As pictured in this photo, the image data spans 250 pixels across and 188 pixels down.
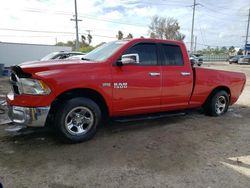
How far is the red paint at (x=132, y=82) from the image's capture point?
3.86 meters

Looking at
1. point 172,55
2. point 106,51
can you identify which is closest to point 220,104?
point 172,55

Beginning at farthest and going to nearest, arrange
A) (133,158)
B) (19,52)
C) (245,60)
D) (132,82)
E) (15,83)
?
(245,60)
(19,52)
(132,82)
(15,83)
(133,158)

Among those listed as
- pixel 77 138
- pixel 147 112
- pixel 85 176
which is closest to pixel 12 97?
pixel 77 138

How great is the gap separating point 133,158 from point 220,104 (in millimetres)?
3638

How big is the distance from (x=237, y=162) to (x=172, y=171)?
1.12m

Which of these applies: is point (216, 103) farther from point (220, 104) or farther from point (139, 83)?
point (139, 83)

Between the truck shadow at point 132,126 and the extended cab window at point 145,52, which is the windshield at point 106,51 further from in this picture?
the truck shadow at point 132,126

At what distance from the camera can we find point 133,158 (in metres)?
3.71

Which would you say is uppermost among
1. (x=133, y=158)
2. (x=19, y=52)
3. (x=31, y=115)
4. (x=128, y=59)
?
(x=19, y=52)

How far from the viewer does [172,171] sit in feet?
10.9

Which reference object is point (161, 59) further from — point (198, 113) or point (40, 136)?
point (40, 136)

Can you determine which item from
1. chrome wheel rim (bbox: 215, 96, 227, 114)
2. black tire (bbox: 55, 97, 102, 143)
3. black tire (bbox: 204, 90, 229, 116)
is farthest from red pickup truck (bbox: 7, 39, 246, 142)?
chrome wheel rim (bbox: 215, 96, 227, 114)

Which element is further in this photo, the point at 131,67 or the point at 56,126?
the point at 131,67

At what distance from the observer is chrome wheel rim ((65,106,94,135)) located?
414 cm
